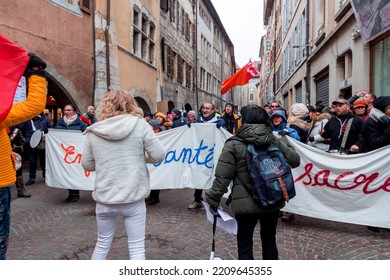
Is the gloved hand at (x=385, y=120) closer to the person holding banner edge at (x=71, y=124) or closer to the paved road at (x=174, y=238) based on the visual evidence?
the paved road at (x=174, y=238)

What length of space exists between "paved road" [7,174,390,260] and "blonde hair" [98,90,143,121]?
1.81 metres

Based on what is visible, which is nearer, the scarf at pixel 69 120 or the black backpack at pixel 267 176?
the black backpack at pixel 267 176

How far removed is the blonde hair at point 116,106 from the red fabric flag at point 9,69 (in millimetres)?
627

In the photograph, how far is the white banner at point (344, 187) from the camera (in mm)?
4395

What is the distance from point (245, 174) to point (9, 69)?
191cm

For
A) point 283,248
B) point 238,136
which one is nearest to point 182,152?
point 283,248

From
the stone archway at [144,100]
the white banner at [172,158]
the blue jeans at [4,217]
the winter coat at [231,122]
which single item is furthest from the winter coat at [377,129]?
the stone archway at [144,100]

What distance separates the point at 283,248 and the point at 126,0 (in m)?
12.8

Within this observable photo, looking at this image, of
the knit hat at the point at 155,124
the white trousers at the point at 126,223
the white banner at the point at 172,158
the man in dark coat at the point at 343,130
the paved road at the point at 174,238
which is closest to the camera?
the white trousers at the point at 126,223

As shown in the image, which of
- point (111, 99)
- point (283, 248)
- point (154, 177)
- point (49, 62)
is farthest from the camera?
point (49, 62)

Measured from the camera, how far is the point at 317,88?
15.1 meters

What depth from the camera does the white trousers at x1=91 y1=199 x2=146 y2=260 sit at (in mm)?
2689

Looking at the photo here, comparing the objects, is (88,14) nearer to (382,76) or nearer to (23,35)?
(23,35)

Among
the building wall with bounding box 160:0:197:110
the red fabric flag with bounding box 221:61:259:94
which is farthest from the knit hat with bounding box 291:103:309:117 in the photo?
the building wall with bounding box 160:0:197:110
